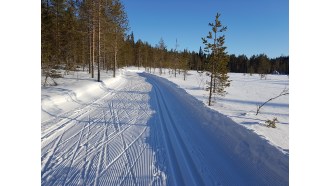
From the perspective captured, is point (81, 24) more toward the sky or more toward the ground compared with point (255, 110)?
more toward the sky

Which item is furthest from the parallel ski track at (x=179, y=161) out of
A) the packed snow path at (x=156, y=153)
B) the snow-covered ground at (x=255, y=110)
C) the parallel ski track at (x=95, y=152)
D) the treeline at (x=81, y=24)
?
the treeline at (x=81, y=24)

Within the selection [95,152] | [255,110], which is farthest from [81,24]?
[95,152]

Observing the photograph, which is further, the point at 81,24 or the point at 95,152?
the point at 81,24

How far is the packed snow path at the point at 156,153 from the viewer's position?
4.07 m

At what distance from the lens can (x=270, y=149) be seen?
463 cm

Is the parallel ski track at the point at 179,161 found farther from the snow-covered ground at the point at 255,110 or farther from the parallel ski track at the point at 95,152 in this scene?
the snow-covered ground at the point at 255,110

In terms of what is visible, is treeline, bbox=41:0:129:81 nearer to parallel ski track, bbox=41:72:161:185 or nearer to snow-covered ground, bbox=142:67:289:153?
snow-covered ground, bbox=142:67:289:153

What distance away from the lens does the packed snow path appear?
13.4 ft

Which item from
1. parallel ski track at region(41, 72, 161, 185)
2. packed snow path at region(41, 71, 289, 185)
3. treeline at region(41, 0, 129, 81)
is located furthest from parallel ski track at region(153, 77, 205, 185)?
treeline at region(41, 0, 129, 81)

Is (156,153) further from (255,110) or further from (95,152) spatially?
(255,110)

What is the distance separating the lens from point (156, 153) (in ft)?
16.8

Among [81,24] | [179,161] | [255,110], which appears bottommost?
[179,161]

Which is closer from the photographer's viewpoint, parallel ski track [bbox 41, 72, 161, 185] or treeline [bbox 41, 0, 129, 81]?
parallel ski track [bbox 41, 72, 161, 185]
